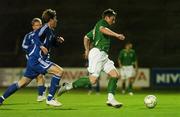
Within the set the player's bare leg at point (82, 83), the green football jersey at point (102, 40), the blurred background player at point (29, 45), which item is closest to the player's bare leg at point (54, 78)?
the player's bare leg at point (82, 83)

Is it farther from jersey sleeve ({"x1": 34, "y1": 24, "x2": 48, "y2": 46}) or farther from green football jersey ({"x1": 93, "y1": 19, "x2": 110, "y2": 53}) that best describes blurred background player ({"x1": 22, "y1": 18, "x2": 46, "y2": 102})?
green football jersey ({"x1": 93, "y1": 19, "x2": 110, "y2": 53})

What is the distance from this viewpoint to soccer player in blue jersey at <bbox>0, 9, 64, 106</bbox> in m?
12.4

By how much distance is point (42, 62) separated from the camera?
12.5m

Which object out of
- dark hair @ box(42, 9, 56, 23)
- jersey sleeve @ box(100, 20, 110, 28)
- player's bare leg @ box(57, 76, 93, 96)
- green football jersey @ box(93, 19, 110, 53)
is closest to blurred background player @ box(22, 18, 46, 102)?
dark hair @ box(42, 9, 56, 23)

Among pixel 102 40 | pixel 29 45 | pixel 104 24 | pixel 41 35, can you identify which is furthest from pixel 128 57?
pixel 41 35

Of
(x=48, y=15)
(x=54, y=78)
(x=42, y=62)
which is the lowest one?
(x=54, y=78)

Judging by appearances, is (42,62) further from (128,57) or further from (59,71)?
(128,57)

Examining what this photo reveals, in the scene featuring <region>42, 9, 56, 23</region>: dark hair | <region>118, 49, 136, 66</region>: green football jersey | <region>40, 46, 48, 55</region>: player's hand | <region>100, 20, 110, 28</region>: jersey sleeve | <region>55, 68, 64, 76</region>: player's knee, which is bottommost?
<region>55, 68, 64, 76</region>: player's knee

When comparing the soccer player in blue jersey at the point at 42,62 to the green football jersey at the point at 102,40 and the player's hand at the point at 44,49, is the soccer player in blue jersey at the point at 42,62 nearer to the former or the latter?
the player's hand at the point at 44,49

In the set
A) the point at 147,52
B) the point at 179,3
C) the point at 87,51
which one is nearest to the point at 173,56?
the point at 147,52

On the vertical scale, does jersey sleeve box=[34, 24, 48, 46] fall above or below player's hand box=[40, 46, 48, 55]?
above

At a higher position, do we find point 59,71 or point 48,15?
point 48,15

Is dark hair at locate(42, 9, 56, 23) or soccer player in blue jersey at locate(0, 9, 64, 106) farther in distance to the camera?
dark hair at locate(42, 9, 56, 23)

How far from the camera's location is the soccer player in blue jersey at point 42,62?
40.7 feet
